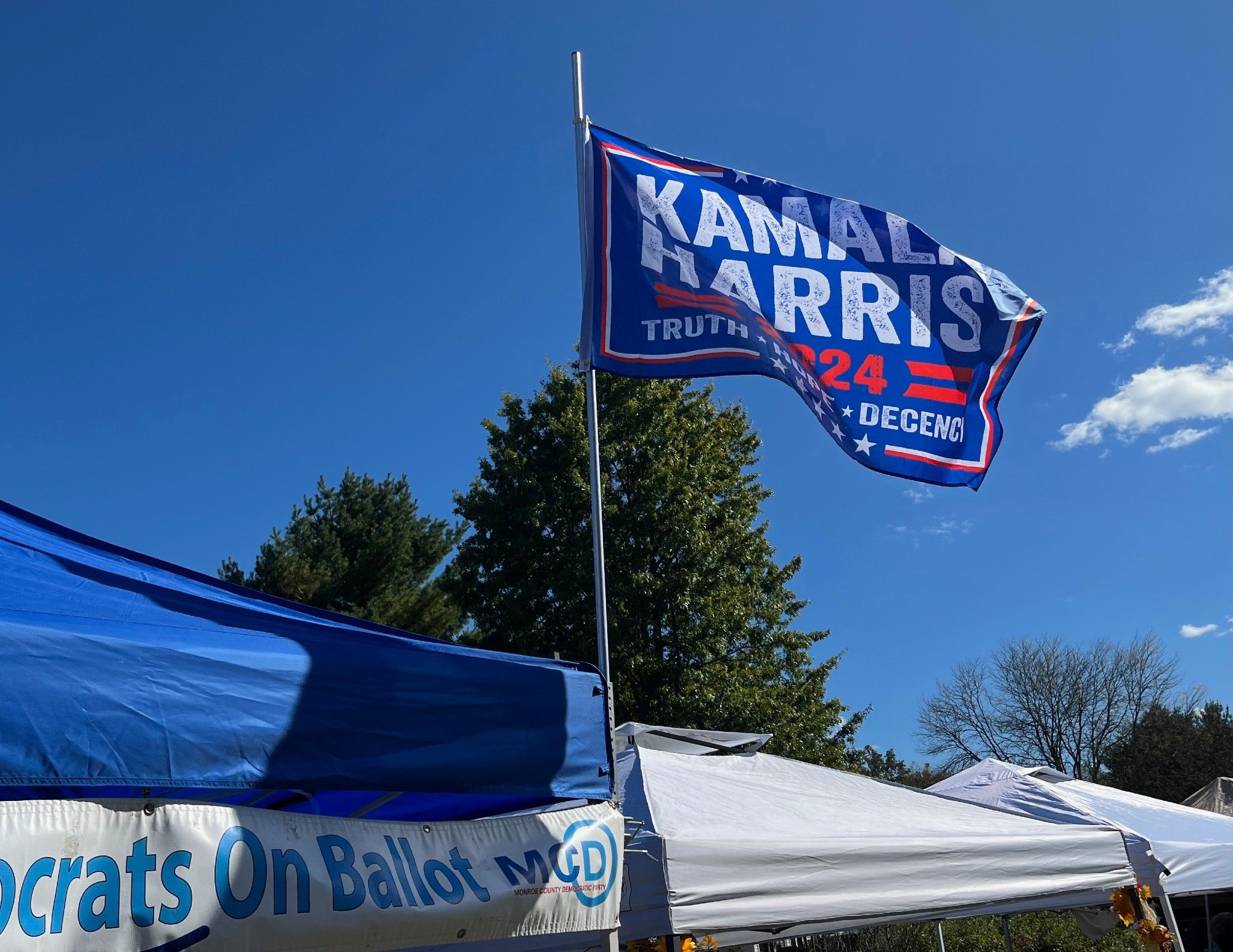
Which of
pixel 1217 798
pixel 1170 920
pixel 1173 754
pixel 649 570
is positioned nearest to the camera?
pixel 1170 920

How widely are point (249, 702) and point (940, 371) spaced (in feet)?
17.3

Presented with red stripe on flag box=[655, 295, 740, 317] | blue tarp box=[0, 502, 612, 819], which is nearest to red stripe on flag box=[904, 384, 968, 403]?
red stripe on flag box=[655, 295, 740, 317]

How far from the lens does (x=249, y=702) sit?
287 centimetres

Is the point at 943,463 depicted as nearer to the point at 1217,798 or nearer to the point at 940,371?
the point at 940,371

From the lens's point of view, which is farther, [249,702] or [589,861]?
[589,861]

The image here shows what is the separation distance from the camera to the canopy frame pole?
13.2 feet

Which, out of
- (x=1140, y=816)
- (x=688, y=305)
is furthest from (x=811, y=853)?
(x=1140, y=816)

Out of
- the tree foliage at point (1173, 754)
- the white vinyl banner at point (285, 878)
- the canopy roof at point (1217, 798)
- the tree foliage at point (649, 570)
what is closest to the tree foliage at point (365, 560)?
the tree foliage at point (649, 570)

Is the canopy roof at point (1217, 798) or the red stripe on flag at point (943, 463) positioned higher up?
the red stripe on flag at point (943, 463)

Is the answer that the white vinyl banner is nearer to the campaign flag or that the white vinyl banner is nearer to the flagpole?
the flagpole

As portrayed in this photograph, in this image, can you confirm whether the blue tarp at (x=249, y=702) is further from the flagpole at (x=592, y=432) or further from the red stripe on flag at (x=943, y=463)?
the red stripe on flag at (x=943, y=463)

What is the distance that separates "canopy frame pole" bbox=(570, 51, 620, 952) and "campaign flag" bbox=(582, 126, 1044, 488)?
0.22ft

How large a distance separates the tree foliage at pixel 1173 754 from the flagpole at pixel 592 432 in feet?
128

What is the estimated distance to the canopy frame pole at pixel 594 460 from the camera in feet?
13.2
